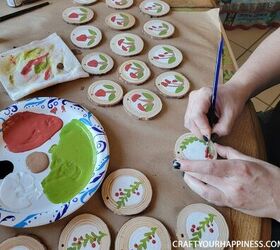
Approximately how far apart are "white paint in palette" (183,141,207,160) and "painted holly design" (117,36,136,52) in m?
0.30

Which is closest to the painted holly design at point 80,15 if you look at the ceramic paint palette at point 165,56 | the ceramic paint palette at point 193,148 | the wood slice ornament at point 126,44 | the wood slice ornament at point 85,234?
the wood slice ornament at point 126,44

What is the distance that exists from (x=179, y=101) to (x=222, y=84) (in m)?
0.11

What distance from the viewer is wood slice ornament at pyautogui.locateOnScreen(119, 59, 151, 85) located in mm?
754

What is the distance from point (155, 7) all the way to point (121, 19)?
112 millimetres

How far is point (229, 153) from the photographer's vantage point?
62cm

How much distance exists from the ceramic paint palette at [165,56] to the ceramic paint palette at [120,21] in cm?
11

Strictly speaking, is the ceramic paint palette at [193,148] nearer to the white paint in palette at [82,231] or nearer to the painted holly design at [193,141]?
the painted holly design at [193,141]

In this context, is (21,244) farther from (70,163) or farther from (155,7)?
(155,7)

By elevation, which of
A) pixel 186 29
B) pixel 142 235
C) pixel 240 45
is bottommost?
pixel 240 45

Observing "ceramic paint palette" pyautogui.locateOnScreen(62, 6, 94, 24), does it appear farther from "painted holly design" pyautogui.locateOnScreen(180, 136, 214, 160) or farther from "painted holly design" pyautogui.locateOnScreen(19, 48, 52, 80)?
"painted holly design" pyautogui.locateOnScreen(180, 136, 214, 160)

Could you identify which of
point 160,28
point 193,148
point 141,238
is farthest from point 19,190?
point 160,28

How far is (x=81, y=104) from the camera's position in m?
0.71

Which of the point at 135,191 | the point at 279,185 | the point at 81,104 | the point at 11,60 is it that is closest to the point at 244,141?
the point at 279,185

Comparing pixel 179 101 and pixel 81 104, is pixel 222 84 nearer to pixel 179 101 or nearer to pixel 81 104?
pixel 179 101
